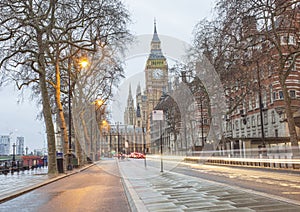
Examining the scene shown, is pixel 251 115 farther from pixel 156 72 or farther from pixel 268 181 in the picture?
pixel 268 181

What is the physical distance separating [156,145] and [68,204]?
69.7 metres

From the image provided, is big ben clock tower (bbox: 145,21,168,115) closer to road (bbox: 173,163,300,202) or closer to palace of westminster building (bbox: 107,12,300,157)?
palace of westminster building (bbox: 107,12,300,157)

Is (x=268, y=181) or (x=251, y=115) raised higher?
(x=251, y=115)

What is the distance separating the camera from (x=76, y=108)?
44031mm

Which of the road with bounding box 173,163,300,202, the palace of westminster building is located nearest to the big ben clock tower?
the palace of westminster building

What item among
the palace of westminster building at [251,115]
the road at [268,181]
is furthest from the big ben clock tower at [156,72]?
the road at [268,181]

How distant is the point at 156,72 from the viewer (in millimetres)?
32094

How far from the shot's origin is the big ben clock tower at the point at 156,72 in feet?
81.3

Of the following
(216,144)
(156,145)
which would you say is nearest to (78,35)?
(216,144)

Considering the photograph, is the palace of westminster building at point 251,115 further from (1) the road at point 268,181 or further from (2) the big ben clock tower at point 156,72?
(1) the road at point 268,181

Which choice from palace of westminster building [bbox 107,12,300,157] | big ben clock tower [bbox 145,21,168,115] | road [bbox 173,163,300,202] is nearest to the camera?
road [bbox 173,163,300,202]

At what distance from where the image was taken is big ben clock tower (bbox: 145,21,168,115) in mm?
24781

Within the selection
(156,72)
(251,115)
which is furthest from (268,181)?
(251,115)

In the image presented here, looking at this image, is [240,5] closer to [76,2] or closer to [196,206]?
[76,2]
